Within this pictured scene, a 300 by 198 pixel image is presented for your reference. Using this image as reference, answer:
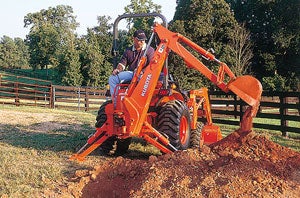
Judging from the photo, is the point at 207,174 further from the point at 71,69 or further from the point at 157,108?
the point at 71,69

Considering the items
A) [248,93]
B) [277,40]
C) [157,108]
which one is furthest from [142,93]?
[277,40]

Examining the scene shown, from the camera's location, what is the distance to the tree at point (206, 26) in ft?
125

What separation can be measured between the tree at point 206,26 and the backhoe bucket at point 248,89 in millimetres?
30634

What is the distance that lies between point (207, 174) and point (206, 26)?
116 ft

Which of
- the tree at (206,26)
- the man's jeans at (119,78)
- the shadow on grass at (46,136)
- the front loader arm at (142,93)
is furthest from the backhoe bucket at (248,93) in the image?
the tree at (206,26)

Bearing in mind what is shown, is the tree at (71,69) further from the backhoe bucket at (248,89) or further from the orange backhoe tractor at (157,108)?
the backhoe bucket at (248,89)

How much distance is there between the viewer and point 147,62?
22.8 ft

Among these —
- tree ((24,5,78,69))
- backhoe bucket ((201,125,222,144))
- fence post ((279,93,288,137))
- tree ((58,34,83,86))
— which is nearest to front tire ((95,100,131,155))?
backhoe bucket ((201,125,222,144))

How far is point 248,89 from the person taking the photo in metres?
6.50

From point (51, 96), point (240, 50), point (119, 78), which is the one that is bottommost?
point (51, 96)

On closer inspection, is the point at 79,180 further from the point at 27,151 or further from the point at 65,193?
the point at 27,151

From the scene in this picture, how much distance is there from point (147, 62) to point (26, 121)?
261 inches

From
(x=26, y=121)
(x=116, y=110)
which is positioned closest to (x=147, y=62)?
(x=116, y=110)

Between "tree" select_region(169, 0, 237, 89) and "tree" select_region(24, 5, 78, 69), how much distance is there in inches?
1099
